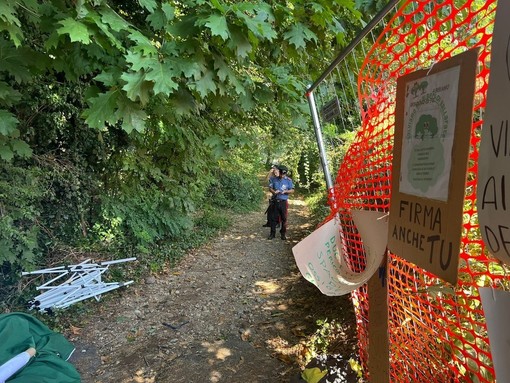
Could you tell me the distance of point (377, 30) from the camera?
3.06 m

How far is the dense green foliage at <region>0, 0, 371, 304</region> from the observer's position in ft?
6.22

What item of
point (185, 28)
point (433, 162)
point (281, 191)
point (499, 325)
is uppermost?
point (185, 28)

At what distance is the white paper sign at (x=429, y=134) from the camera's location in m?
0.73

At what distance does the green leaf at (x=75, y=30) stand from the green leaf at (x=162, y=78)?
13.4 inches

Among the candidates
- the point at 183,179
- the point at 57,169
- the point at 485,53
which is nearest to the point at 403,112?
the point at 485,53

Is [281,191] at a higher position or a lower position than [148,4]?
lower

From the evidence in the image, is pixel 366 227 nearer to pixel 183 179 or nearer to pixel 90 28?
pixel 90 28

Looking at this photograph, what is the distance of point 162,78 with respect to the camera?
70.0 inches

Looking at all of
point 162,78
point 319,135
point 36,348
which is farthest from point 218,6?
point 36,348

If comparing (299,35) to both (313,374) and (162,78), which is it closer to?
(162,78)

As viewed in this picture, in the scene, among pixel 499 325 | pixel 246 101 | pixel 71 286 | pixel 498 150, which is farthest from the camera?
pixel 71 286

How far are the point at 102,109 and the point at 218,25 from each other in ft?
2.71

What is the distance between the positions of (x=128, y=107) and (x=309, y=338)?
2800 millimetres

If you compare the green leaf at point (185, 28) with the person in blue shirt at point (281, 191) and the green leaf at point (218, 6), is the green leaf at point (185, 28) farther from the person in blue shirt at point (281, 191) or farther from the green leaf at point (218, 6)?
the person in blue shirt at point (281, 191)
